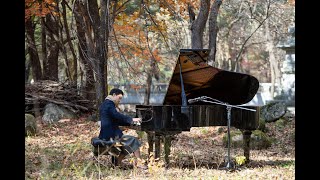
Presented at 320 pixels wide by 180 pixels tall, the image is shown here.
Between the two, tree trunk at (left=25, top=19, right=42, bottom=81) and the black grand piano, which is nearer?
the black grand piano

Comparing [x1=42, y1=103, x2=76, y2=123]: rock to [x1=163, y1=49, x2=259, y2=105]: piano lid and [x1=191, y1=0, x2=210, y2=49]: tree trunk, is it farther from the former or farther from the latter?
[x1=163, y1=49, x2=259, y2=105]: piano lid

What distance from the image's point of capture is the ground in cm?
938

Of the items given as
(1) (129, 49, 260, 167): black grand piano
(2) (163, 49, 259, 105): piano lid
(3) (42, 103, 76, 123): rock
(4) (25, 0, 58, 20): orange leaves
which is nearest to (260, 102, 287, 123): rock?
(3) (42, 103, 76, 123): rock

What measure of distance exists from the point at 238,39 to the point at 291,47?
1461 centimetres

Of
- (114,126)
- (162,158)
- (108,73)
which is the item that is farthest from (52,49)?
(114,126)

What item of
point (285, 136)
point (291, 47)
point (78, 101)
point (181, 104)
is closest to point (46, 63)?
point (78, 101)

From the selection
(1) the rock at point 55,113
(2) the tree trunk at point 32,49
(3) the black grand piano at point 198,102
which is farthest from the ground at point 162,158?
(2) the tree trunk at point 32,49

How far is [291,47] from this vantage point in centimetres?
2403

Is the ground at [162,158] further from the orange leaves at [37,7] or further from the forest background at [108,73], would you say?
the orange leaves at [37,7]

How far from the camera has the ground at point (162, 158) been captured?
9383mm

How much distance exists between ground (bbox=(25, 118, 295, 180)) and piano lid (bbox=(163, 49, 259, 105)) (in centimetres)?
113

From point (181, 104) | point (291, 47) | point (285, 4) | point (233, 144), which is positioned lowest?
point (233, 144)

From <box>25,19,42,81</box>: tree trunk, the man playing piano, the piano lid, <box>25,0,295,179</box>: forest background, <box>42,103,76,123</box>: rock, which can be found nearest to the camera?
the man playing piano
